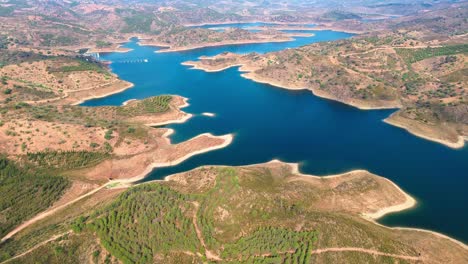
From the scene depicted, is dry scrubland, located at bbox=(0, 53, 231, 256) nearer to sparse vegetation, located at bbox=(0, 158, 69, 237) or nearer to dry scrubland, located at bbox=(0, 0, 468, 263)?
sparse vegetation, located at bbox=(0, 158, 69, 237)

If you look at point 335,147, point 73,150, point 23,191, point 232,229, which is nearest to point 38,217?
point 23,191

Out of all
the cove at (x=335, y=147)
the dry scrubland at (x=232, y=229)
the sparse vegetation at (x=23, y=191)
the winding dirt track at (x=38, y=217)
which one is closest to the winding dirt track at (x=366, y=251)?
the dry scrubland at (x=232, y=229)

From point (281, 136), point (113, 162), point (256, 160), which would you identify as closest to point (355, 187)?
point (256, 160)

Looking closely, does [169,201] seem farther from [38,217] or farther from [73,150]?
[73,150]

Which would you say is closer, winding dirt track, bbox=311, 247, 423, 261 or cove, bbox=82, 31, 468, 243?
winding dirt track, bbox=311, 247, 423, 261

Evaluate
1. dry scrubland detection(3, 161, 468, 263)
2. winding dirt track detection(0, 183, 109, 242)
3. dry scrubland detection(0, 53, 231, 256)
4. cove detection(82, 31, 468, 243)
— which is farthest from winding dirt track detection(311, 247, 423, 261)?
winding dirt track detection(0, 183, 109, 242)

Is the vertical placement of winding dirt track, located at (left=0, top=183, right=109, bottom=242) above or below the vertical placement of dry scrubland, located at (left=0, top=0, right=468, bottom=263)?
below

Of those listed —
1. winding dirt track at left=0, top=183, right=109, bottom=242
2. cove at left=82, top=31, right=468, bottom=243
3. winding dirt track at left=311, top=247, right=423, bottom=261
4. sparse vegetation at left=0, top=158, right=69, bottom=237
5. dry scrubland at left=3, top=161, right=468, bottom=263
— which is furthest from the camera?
cove at left=82, top=31, right=468, bottom=243
